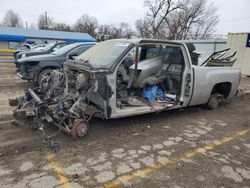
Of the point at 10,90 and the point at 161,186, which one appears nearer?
the point at 161,186

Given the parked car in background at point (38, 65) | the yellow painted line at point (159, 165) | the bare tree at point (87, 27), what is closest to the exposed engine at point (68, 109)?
the yellow painted line at point (159, 165)

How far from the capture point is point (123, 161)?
388 cm

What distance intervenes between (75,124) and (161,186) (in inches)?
74.2

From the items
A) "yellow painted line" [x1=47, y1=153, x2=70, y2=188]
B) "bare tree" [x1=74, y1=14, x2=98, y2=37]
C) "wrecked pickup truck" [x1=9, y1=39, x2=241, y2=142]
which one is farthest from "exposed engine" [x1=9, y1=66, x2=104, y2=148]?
"bare tree" [x1=74, y1=14, x2=98, y2=37]

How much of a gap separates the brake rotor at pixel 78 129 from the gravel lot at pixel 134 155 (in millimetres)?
143

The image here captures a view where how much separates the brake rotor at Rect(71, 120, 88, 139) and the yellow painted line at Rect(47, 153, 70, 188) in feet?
1.93

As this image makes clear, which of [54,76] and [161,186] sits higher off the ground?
[54,76]

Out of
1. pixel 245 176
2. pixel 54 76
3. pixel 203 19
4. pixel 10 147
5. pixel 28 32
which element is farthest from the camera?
pixel 203 19

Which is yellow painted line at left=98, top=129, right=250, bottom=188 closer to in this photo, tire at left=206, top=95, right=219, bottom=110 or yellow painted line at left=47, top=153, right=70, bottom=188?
yellow painted line at left=47, top=153, right=70, bottom=188

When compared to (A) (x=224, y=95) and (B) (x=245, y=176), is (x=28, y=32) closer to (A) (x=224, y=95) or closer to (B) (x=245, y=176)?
(A) (x=224, y=95)

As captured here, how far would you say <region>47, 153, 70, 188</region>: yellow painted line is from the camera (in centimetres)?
326

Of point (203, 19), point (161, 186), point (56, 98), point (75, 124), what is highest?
point (203, 19)

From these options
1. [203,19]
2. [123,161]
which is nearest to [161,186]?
[123,161]

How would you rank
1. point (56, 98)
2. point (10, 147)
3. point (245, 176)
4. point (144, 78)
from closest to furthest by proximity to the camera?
point (245, 176)
point (10, 147)
point (56, 98)
point (144, 78)
